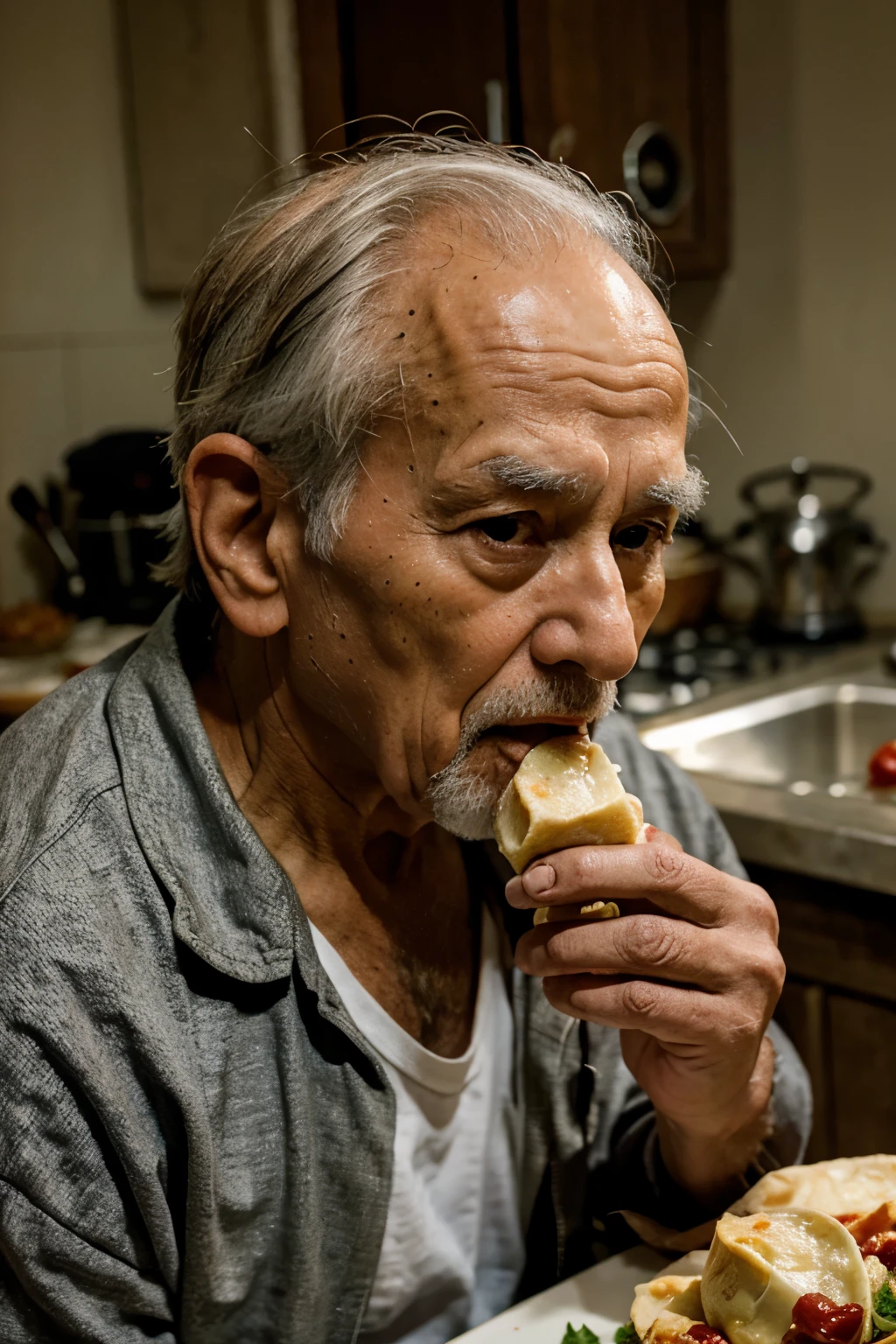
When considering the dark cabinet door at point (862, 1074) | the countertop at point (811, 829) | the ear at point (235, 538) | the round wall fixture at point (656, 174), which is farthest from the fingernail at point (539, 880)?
the round wall fixture at point (656, 174)

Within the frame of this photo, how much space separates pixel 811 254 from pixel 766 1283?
272 cm

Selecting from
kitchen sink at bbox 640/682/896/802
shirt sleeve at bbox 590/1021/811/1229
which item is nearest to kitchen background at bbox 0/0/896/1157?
kitchen sink at bbox 640/682/896/802

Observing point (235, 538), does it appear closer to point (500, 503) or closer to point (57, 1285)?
point (500, 503)

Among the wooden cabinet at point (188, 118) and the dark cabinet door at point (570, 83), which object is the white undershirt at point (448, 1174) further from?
the wooden cabinet at point (188, 118)

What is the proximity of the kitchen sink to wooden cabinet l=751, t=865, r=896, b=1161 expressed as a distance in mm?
374

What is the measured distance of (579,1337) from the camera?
3.29 feet

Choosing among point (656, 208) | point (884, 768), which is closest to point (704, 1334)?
point (884, 768)

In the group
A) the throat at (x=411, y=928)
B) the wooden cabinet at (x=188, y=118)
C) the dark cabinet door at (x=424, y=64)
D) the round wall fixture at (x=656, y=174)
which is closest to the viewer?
the throat at (x=411, y=928)

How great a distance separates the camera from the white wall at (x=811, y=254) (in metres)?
2.95

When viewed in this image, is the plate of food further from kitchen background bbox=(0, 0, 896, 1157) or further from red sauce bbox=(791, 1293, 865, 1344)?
kitchen background bbox=(0, 0, 896, 1157)

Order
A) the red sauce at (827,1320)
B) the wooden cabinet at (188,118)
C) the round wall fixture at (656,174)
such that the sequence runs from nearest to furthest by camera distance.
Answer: the red sauce at (827,1320) → the round wall fixture at (656,174) → the wooden cabinet at (188,118)

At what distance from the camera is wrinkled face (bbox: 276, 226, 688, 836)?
108 cm

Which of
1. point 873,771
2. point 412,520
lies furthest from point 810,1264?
point 873,771

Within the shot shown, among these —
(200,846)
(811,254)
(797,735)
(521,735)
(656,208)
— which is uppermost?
(656,208)
